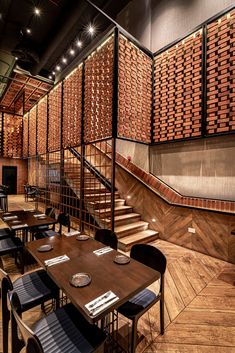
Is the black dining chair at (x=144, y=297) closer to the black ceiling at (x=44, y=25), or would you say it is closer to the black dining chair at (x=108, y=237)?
the black dining chair at (x=108, y=237)

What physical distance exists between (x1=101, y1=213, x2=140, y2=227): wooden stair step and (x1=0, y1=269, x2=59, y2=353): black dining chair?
2193 millimetres

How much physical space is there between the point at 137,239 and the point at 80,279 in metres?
2.63

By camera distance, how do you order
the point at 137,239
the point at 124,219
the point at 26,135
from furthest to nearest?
the point at 26,135
the point at 124,219
the point at 137,239

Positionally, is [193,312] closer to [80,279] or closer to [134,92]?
[80,279]

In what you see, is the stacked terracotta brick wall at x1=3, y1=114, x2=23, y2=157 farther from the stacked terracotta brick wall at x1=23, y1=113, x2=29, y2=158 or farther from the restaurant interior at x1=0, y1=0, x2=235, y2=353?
the restaurant interior at x1=0, y1=0, x2=235, y2=353

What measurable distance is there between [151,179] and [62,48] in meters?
6.69

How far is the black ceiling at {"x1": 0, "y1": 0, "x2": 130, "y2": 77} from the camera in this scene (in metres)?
5.01

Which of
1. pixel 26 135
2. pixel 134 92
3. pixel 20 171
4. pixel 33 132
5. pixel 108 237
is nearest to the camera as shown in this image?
pixel 108 237

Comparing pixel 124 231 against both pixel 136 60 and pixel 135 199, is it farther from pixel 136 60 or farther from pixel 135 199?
pixel 136 60

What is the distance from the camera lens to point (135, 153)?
5.58 metres

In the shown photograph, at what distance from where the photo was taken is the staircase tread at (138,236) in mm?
3748

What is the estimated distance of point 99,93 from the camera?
3898 mm

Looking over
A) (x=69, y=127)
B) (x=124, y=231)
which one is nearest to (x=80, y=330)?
(x=124, y=231)

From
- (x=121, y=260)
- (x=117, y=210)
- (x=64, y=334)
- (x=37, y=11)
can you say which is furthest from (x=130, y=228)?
(x=37, y=11)
